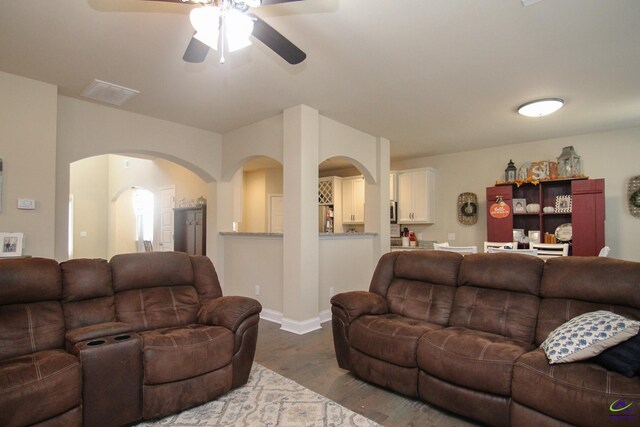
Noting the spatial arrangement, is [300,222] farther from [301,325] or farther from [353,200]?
[353,200]

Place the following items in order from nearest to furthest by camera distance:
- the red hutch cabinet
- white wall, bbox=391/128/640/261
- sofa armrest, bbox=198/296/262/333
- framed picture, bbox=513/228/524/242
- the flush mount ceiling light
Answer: sofa armrest, bbox=198/296/262/333
the flush mount ceiling light
the red hutch cabinet
white wall, bbox=391/128/640/261
framed picture, bbox=513/228/524/242

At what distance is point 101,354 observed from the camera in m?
1.98

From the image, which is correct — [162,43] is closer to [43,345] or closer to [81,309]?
[81,309]

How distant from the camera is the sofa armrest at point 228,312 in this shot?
101 inches

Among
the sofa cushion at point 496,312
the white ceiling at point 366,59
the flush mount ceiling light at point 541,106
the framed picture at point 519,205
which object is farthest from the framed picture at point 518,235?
the sofa cushion at point 496,312

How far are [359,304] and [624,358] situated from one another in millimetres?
1681

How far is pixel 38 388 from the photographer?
173cm

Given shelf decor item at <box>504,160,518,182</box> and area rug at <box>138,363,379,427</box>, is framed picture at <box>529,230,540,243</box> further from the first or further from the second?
area rug at <box>138,363,379,427</box>

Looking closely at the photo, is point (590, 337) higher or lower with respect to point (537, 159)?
lower

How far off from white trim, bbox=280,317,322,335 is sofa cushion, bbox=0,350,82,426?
2.39m

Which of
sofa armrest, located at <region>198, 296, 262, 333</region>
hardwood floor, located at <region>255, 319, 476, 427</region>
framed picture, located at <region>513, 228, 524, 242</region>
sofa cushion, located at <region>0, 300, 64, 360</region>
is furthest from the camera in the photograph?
framed picture, located at <region>513, 228, 524, 242</region>

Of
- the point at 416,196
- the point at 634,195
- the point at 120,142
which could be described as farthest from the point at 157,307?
the point at 634,195

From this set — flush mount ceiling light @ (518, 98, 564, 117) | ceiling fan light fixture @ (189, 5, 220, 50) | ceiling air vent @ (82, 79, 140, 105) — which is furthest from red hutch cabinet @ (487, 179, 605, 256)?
ceiling air vent @ (82, 79, 140, 105)

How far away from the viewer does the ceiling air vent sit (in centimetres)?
347
